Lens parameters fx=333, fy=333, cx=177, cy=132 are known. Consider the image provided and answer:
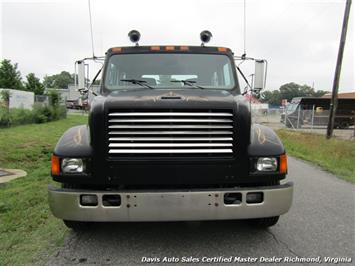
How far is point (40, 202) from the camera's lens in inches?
205

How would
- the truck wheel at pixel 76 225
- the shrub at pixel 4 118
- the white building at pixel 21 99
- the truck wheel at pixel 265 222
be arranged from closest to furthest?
the truck wheel at pixel 76 225 → the truck wheel at pixel 265 222 → the shrub at pixel 4 118 → the white building at pixel 21 99

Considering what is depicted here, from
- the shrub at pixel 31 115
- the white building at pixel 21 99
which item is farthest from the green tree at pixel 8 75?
the shrub at pixel 31 115

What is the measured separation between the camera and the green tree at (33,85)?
49438 millimetres

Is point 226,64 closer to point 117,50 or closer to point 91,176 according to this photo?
point 117,50

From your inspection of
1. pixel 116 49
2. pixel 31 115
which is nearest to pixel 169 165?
pixel 116 49

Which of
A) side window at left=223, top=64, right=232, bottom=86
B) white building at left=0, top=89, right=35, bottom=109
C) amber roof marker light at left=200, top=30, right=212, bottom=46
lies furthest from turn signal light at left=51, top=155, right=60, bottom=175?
white building at left=0, top=89, right=35, bottom=109

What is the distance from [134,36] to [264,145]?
2.60 metres

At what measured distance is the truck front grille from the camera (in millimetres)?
3375

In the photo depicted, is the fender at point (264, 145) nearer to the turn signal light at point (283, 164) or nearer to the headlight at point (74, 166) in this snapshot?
the turn signal light at point (283, 164)

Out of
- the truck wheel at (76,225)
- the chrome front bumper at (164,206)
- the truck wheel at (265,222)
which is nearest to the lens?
the chrome front bumper at (164,206)

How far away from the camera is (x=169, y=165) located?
338 cm

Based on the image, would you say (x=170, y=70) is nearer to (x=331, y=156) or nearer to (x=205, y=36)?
(x=205, y=36)

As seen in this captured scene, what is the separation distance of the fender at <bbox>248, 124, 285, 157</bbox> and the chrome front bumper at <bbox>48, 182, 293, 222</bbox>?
37 cm

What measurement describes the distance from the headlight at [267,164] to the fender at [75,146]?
5.73ft
